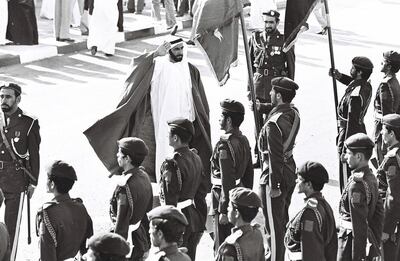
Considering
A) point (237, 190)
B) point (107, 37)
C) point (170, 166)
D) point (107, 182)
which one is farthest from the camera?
point (107, 37)

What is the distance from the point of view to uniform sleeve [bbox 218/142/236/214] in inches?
303

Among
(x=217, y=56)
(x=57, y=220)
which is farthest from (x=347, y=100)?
(x=57, y=220)

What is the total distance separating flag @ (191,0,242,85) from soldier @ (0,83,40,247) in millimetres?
1896

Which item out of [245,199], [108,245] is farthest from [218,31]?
[108,245]

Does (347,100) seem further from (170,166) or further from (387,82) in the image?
(170,166)

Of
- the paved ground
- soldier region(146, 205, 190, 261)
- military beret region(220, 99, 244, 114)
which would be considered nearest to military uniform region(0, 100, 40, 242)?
the paved ground

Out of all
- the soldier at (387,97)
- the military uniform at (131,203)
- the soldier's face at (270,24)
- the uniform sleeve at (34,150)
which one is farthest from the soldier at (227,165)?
the soldier's face at (270,24)

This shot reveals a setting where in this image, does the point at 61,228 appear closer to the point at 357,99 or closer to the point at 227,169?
the point at 227,169

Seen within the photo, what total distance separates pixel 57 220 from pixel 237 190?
1192mm

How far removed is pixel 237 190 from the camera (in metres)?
6.18

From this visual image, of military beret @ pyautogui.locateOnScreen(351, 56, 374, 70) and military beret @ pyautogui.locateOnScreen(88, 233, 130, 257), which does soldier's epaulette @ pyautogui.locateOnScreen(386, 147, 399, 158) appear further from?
military beret @ pyautogui.locateOnScreen(88, 233, 130, 257)

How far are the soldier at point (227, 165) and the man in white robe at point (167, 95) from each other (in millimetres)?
1178

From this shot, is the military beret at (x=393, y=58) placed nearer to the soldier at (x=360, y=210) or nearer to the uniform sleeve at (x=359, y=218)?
the soldier at (x=360, y=210)

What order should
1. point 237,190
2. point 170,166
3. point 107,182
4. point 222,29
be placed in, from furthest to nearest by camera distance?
point 107,182, point 222,29, point 170,166, point 237,190
